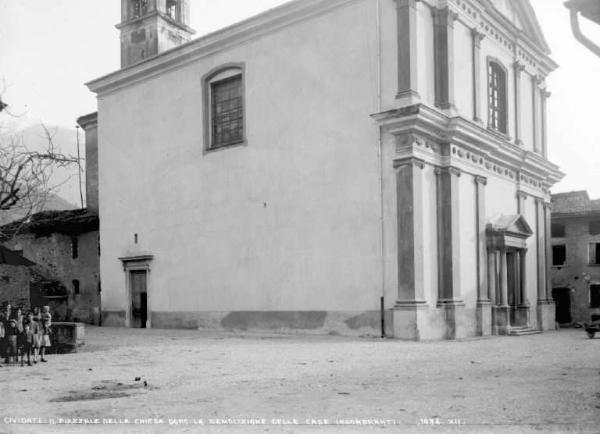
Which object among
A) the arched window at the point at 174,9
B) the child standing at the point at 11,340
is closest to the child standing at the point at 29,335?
the child standing at the point at 11,340

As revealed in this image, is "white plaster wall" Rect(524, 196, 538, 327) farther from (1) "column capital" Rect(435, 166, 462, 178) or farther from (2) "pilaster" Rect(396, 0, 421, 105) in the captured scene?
(2) "pilaster" Rect(396, 0, 421, 105)

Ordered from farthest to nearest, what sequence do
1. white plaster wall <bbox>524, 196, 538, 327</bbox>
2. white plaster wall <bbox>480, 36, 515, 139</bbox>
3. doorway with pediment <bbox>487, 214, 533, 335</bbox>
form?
white plaster wall <bbox>524, 196, 538, 327</bbox> < white plaster wall <bbox>480, 36, 515, 139</bbox> < doorway with pediment <bbox>487, 214, 533, 335</bbox>

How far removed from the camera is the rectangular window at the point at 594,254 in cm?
3338

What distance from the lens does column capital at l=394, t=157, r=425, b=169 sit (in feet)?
56.9

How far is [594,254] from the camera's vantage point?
33.5 meters

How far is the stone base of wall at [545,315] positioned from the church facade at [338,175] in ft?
0.32

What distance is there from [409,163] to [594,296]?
2013cm

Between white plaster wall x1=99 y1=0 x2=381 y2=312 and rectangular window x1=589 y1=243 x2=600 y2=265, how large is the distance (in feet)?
65.2

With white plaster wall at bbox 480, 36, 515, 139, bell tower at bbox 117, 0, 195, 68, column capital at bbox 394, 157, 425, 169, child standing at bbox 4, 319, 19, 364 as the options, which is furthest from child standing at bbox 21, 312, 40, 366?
bell tower at bbox 117, 0, 195, 68

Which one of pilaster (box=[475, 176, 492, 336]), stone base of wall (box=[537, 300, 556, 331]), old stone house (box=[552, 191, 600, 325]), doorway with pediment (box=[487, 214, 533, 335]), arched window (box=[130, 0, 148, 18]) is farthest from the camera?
arched window (box=[130, 0, 148, 18])

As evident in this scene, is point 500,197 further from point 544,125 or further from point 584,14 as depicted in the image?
point 584,14

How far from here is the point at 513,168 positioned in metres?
22.6

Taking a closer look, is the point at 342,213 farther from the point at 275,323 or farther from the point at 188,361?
the point at 188,361

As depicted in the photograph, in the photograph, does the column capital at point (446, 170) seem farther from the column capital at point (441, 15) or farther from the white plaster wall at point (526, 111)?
the white plaster wall at point (526, 111)
